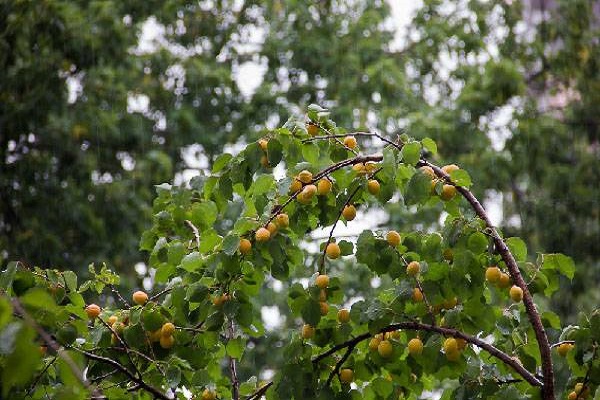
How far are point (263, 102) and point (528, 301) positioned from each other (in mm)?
5480

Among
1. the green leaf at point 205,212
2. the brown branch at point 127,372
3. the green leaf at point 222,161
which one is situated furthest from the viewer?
the green leaf at point 205,212

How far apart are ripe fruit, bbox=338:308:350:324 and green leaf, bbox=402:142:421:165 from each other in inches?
16.2

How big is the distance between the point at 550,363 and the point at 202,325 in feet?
3.04

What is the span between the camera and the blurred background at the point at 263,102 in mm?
6086

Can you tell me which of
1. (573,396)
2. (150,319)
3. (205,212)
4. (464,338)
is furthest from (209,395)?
(573,396)

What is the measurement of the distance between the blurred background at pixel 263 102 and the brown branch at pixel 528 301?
357 cm

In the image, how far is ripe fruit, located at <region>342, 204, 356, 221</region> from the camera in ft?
7.20

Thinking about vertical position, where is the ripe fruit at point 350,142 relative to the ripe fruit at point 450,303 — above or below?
above

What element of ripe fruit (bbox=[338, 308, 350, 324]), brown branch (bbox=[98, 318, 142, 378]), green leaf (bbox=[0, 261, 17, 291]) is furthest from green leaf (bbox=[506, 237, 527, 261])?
green leaf (bbox=[0, 261, 17, 291])

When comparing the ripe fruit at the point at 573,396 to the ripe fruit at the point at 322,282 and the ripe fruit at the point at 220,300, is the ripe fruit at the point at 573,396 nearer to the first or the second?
the ripe fruit at the point at 322,282

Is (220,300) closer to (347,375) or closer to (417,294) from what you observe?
(347,375)

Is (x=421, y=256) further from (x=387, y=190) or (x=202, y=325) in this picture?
(x=202, y=325)

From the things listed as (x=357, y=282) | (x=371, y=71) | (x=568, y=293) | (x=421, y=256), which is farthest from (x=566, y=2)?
(x=421, y=256)

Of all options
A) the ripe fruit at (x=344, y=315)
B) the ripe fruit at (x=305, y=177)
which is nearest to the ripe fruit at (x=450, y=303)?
the ripe fruit at (x=344, y=315)
